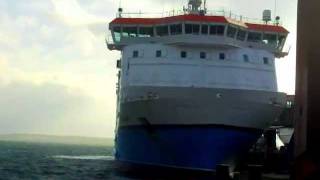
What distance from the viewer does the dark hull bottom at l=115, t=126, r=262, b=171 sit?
27.3 metres

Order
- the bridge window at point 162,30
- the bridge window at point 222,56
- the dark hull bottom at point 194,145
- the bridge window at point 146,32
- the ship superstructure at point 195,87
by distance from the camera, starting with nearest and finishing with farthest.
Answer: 1. the dark hull bottom at point 194,145
2. the ship superstructure at point 195,87
3. the bridge window at point 222,56
4. the bridge window at point 162,30
5. the bridge window at point 146,32

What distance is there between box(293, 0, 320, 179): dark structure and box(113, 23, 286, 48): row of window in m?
21.7

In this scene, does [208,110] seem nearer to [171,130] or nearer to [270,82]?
[171,130]

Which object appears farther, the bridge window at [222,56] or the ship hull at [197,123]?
the bridge window at [222,56]

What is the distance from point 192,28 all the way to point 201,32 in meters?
0.55

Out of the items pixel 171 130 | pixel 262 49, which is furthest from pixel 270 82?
pixel 171 130

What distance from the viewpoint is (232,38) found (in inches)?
1211

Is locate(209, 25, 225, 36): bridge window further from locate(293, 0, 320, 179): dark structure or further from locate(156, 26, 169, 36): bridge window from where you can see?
locate(293, 0, 320, 179): dark structure

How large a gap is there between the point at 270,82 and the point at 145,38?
7716 millimetres

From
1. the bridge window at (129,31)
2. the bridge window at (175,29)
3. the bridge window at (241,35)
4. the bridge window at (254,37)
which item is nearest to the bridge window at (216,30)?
the bridge window at (241,35)

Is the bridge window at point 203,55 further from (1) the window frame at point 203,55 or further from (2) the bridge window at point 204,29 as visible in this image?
(2) the bridge window at point 204,29

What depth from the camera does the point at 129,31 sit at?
33.8 metres

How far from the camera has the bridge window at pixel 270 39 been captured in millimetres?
33062

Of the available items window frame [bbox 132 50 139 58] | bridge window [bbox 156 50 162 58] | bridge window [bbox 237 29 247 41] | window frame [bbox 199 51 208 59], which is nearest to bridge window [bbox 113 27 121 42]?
window frame [bbox 132 50 139 58]
